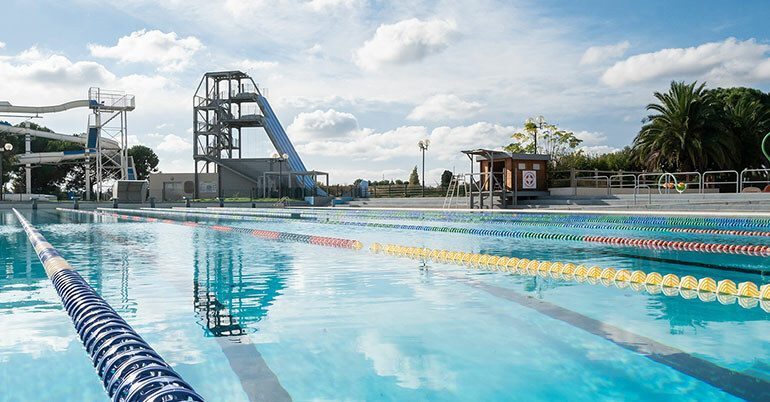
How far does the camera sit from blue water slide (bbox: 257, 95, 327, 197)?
36.5 m

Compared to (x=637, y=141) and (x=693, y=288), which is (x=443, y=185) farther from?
(x=693, y=288)

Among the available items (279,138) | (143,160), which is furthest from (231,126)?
(143,160)

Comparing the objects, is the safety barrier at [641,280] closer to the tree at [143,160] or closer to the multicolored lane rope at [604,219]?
the multicolored lane rope at [604,219]

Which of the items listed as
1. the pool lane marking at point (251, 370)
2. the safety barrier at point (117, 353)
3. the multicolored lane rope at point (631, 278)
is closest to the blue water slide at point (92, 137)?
the multicolored lane rope at point (631, 278)

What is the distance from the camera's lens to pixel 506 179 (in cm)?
2258

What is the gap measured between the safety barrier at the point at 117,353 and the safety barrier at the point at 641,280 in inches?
154

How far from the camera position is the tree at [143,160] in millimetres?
57125

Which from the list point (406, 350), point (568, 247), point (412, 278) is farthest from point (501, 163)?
point (406, 350)

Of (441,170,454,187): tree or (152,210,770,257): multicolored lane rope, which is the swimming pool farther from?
(441,170,454,187): tree

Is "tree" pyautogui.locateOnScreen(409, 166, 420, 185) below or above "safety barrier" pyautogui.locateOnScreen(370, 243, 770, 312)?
above

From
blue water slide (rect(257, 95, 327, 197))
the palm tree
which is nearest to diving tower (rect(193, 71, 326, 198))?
blue water slide (rect(257, 95, 327, 197))

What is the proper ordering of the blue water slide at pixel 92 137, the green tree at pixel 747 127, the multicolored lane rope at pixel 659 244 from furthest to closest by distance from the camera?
the blue water slide at pixel 92 137 < the green tree at pixel 747 127 < the multicolored lane rope at pixel 659 244

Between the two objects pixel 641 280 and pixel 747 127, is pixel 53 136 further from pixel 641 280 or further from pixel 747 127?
pixel 641 280

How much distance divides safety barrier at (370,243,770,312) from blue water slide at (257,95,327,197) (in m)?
29.2
